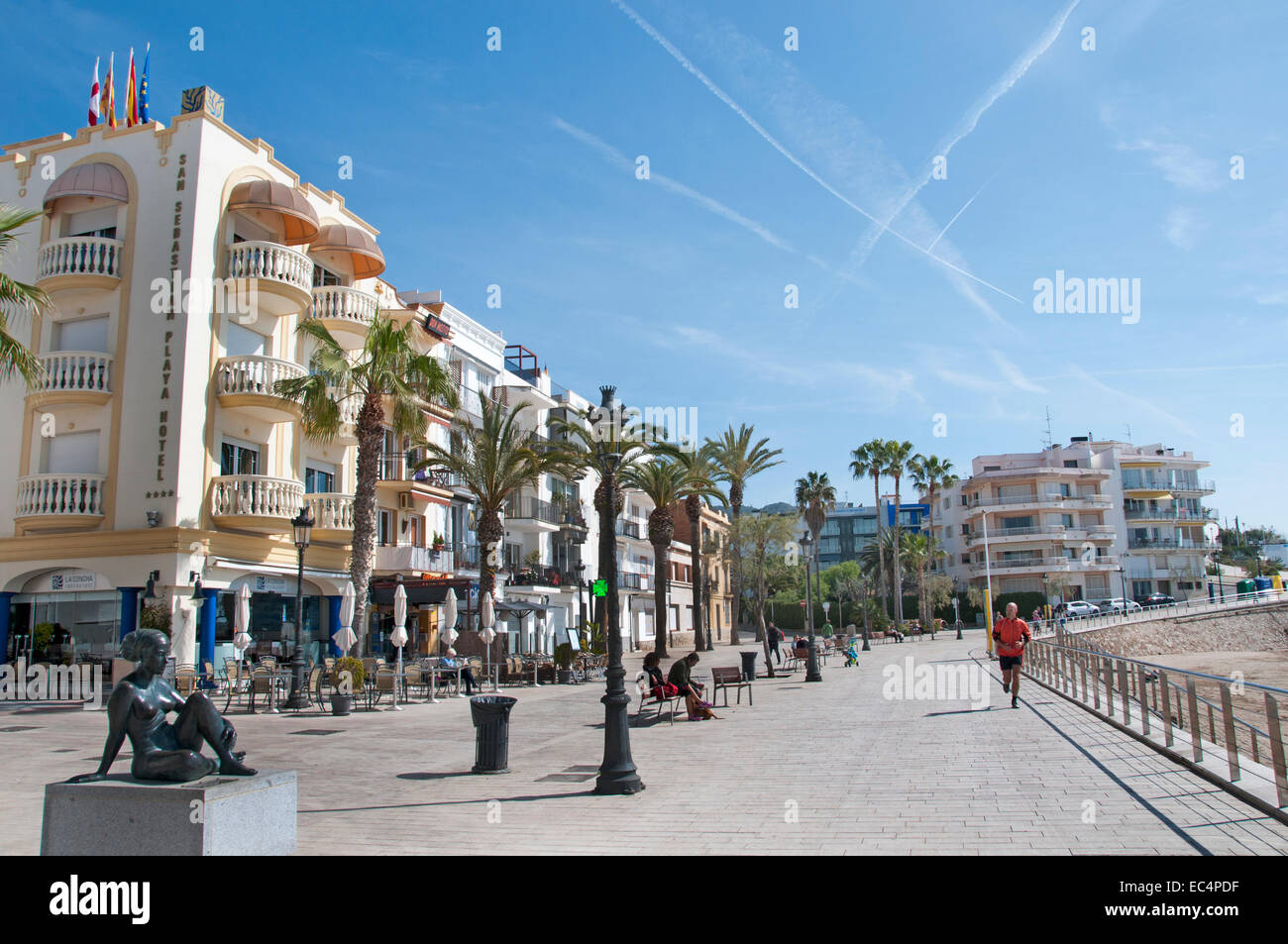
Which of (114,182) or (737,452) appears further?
(737,452)

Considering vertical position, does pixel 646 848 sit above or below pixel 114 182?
below

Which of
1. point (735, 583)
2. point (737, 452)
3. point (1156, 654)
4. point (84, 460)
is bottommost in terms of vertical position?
point (1156, 654)

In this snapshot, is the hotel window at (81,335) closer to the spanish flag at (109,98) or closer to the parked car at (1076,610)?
the spanish flag at (109,98)

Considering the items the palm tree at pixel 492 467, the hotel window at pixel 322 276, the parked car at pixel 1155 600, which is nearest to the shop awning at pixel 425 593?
the palm tree at pixel 492 467

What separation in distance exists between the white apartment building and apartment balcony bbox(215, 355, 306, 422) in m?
59.1

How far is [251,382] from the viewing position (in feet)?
78.2

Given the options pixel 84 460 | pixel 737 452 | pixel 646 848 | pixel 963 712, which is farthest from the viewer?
pixel 737 452

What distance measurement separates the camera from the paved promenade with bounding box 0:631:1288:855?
680 centimetres

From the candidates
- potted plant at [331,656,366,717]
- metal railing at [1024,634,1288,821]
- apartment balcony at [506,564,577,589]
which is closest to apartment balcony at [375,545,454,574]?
apartment balcony at [506,564,577,589]
